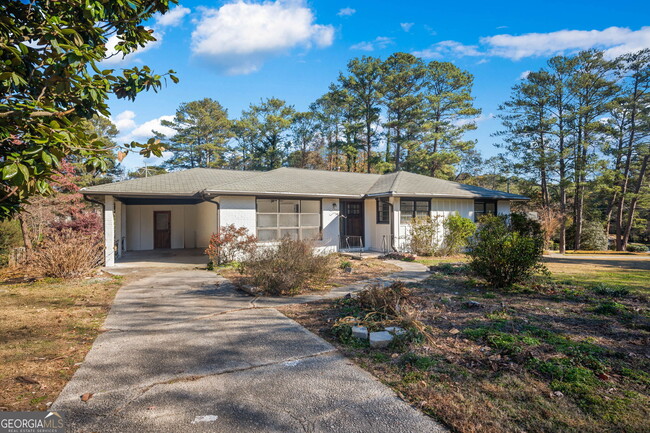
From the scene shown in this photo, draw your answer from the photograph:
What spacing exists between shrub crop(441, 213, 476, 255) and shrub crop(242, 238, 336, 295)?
8.49 meters

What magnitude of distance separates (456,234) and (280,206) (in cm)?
761

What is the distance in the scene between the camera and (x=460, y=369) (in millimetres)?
3355

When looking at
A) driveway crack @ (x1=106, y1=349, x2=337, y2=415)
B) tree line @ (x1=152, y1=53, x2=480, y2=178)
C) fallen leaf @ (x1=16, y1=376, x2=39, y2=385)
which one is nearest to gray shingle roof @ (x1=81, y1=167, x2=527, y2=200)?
fallen leaf @ (x1=16, y1=376, x2=39, y2=385)

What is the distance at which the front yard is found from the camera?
2.55m

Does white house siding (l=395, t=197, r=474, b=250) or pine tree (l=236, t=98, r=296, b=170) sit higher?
pine tree (l=236, t=98, r=296, b=170)

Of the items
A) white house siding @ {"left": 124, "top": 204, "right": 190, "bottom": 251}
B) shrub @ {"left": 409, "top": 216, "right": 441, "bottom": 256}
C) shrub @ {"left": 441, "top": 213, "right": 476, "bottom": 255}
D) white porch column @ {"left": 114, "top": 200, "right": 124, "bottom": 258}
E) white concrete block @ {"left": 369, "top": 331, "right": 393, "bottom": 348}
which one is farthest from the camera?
white house siding @ {"left": 124, "top": 204, "right": 190, "bottom": 251}

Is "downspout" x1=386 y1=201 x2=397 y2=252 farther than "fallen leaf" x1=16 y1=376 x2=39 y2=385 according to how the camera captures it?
Yes

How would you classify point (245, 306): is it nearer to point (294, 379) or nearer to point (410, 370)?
point (294, 379)

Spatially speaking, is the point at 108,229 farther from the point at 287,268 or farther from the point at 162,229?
the point at 287,268

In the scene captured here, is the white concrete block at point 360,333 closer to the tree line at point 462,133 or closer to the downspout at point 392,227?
the downspout at point 392,227

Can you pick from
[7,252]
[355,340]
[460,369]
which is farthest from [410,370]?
[7,252]

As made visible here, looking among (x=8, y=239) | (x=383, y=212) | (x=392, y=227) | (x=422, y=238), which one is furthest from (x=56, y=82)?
(x=422, y=238)

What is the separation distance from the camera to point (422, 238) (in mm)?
14328

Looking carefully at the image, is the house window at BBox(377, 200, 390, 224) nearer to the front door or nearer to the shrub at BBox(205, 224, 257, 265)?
the front door
